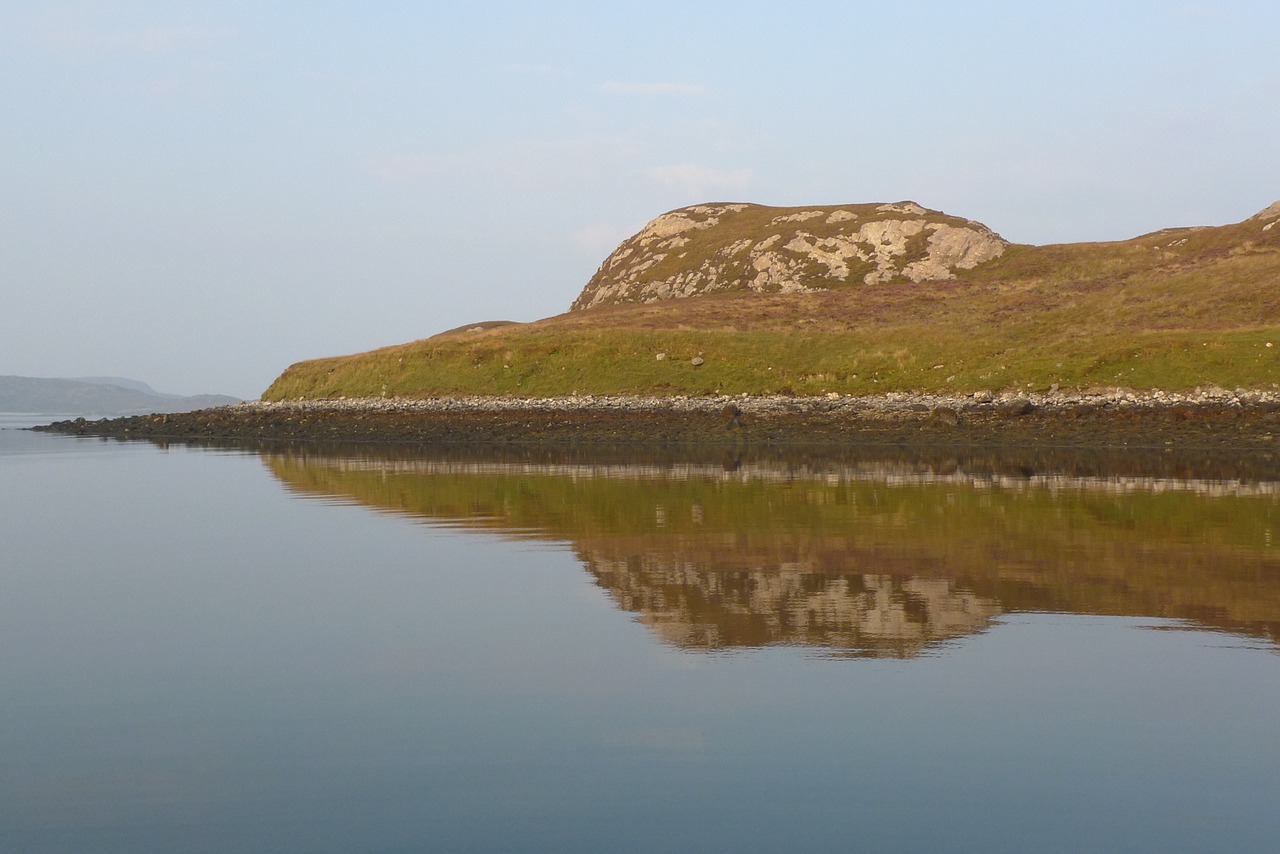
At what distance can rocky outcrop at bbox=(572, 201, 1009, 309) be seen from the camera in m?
113

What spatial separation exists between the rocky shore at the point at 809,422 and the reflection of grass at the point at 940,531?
767 inches

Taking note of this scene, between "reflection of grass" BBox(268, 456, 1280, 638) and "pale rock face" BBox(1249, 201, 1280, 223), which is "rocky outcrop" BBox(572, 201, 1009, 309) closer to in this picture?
"pale rock face" BBox(1249, 201, 1280, 223)

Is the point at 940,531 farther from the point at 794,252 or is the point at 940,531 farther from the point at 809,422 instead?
the point at 794,252

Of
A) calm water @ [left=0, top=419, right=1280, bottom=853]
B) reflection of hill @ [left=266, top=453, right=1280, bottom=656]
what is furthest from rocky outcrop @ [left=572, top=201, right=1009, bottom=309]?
calm water @ [left=0, top=419, right=1280, bottom=853]

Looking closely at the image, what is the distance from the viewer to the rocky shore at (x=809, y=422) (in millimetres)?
51594

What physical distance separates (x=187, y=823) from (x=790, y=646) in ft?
23.7

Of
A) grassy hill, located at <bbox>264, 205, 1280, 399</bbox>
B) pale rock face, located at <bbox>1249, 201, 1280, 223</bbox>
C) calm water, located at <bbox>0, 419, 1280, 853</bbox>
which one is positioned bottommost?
calm water, located at <bbox>0, 419, 1280, 853</bbox>

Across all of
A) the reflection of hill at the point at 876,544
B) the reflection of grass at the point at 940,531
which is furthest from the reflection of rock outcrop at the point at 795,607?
the reflection of grass at the point at 940,531

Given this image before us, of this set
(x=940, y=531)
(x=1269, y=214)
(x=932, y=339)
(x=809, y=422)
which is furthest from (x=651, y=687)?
(x=1269, y=214)

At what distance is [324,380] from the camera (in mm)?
97438

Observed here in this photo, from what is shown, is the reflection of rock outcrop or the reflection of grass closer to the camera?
the reflection of rock outcrop

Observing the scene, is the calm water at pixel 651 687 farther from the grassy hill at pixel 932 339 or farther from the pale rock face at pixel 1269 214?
the pale rock face at pixel 1269 214

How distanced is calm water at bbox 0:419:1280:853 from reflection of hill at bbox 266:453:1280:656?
0.13m

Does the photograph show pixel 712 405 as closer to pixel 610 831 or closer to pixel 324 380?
pixel 324 380
